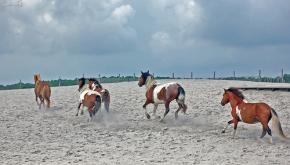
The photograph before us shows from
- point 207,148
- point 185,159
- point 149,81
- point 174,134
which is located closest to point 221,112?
point 149,81

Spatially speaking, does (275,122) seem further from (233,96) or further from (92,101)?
(92,101)

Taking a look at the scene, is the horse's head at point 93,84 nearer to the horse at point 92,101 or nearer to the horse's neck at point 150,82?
the horse at point 92,101

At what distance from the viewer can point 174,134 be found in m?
20.8

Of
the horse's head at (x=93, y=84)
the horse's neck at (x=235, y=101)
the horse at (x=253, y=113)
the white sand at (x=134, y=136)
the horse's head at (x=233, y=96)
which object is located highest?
the horse's head at (x=93, y=84)

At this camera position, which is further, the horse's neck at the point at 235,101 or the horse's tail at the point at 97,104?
the horse's tail at the point at 97,104

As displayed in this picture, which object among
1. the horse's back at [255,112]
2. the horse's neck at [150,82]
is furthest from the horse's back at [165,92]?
the horse's back at [255,112]

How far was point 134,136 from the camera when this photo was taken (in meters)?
20.4

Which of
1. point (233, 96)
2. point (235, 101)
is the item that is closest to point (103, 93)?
point (233, 96)

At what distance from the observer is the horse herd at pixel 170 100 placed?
19.0 m

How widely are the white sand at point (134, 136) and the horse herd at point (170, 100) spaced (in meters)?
0.62

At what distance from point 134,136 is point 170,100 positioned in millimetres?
3213

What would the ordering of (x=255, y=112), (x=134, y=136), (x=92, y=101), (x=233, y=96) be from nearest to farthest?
(x=255, y=112), (x=233, y=96), (x=134, y=136), (x=92, y=101)

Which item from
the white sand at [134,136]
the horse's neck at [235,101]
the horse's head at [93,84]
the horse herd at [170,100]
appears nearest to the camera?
the white sand at [134,136]

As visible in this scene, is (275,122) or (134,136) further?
(134,136)
